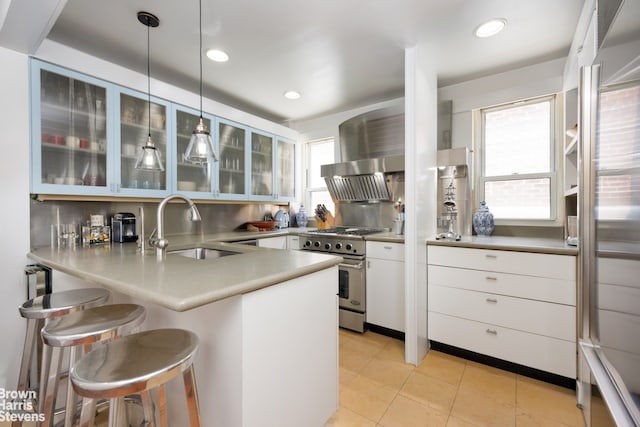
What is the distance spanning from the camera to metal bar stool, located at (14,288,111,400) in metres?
1.19

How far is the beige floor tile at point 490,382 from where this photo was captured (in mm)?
1669

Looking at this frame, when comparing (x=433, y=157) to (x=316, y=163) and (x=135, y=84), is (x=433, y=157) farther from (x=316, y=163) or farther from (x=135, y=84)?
(x=135, y=84)

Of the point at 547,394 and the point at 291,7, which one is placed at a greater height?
the point at 291,7

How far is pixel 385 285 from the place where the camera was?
243 centimetres

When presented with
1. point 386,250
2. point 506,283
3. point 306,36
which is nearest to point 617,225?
point 506,283

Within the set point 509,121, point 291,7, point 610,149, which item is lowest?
point 610,149

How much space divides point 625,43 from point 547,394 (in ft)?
6.32

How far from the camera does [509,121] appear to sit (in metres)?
2.50

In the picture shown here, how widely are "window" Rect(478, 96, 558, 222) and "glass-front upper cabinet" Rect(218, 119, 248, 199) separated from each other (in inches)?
97.7

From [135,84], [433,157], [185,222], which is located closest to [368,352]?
[433,157]

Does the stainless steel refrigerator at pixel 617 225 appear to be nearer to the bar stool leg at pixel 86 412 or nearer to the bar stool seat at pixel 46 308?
the bar stool leg at pixel 86 412

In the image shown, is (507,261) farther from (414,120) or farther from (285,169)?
(285,169)

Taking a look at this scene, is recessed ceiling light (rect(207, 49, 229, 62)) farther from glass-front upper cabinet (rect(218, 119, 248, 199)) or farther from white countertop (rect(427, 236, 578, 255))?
white countertop (rect(427, 236, 578, 255))

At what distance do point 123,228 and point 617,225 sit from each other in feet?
9.25
